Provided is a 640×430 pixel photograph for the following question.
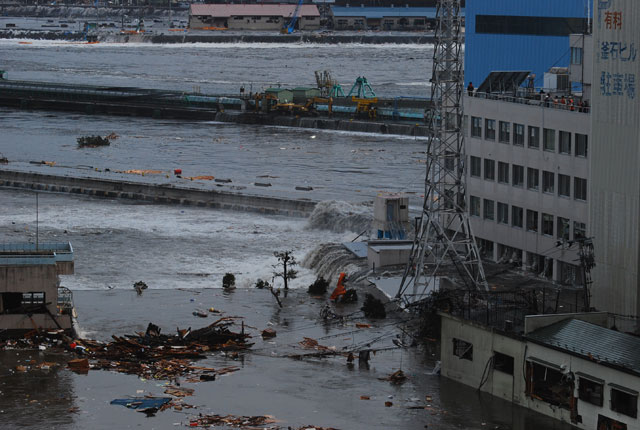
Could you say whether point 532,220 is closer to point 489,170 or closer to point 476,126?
point 489,170

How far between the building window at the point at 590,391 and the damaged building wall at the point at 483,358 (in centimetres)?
197

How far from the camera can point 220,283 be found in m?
54.0

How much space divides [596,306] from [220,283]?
19.4 metres

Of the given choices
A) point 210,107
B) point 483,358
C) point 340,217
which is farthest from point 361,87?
point 483,358

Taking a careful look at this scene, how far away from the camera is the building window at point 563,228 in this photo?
46000 millimetres

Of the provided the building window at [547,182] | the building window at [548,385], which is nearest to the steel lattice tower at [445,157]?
the building window at [547,182]

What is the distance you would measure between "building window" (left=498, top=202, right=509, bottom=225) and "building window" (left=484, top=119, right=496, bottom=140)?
257 cm

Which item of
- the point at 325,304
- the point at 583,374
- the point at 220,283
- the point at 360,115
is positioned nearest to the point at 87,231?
the point at 220,283

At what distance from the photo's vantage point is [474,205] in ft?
171

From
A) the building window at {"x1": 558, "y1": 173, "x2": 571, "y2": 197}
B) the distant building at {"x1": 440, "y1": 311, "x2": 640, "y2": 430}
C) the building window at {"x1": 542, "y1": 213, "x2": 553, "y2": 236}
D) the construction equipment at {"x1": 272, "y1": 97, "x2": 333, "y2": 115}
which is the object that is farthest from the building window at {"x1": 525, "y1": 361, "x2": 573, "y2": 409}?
the construction equipment at {"x1": 272, "y1": 97, "x2": 333, "y2": 115}

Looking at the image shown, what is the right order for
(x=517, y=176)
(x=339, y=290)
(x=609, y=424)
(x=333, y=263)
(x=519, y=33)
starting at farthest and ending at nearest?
1. (x=519, y=33)
2. (x=333, y=263)
3. (x=517, y=176)
4. (x=339, y=290)
5. (x=609, y=424)

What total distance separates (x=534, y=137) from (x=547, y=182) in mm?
1704

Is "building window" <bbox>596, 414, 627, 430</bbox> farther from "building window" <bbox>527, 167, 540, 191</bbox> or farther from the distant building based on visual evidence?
"building window" <bbox>527, 167, 540, 191</bbox>

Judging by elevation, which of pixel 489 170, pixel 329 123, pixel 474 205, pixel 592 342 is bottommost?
Result: pixel 329 123
